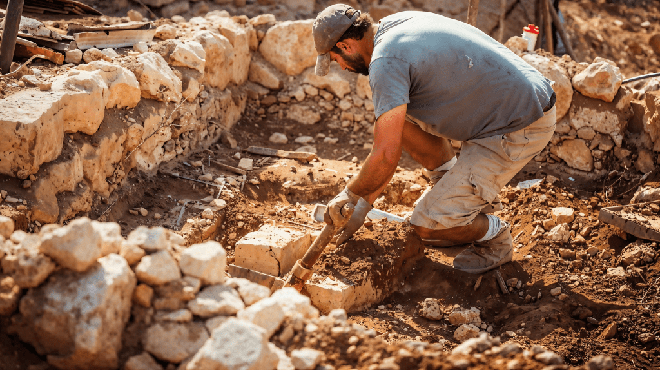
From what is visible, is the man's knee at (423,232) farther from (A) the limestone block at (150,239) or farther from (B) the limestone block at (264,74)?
(B) the limestone block at (264,74)

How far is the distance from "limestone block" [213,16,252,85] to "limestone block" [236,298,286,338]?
13.0 ft

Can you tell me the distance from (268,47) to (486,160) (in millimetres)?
3439

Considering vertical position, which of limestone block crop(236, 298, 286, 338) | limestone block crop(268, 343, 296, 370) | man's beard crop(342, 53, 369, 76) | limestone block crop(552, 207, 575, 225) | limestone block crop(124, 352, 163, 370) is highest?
man's beard crop(342, 53, 369, 76)

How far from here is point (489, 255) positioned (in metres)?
4.00

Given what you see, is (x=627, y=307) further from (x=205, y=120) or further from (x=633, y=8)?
(x=633, y=8)

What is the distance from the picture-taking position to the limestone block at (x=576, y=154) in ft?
17.1

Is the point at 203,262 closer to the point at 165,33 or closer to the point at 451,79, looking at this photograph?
the point at 451,79

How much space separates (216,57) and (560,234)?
3360 millimetres

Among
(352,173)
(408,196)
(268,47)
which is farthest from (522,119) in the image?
(268,47)

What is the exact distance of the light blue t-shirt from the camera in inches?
124

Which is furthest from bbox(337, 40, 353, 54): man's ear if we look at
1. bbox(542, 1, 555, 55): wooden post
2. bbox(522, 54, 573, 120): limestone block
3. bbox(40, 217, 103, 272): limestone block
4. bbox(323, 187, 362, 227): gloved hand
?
bbox(542, 1, 555, 55): wooden post

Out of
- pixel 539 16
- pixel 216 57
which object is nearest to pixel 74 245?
pixel 216 57

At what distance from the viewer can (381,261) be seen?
3840 millimetres

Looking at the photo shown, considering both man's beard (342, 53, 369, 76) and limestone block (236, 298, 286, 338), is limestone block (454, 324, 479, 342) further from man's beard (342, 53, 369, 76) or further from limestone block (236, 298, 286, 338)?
man's beard (342, 53, 369, 76)
